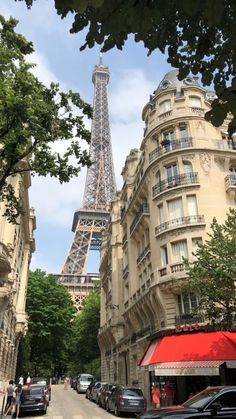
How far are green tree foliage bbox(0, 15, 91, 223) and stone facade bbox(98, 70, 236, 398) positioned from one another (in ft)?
43.5

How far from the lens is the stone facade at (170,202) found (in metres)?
27.3

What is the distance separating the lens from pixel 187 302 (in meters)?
26.4

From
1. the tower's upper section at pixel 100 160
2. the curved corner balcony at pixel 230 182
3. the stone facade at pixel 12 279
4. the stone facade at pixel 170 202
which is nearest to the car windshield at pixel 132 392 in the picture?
the stone facade at pixel 170 202

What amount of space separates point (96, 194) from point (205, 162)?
91192mm

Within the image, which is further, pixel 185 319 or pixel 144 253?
pixel 144 253

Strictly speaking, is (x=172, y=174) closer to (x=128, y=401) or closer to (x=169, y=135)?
(x=169, y=135)

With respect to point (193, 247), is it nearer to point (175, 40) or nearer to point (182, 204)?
point (182, 204)

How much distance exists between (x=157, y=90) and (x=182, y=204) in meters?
12.7

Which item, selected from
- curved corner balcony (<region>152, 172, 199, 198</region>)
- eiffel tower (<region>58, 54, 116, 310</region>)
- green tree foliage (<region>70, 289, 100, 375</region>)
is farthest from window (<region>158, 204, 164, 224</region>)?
eiffel tower (<region>58, 54, 116, 310</region>)

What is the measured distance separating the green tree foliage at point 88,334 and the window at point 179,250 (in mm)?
39537

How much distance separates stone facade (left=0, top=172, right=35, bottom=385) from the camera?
94.8ft

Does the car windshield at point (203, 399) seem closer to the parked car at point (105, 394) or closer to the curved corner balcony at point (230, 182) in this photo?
the parked car at point (105, 394)

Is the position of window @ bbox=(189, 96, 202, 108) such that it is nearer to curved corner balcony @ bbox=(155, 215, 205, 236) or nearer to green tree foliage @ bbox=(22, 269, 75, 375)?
curved corner balcony @ bbox=(155, 215, 205, 236)

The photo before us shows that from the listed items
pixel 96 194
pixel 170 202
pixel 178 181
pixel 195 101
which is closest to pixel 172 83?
pixel 195 101
